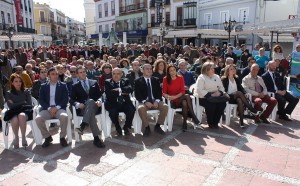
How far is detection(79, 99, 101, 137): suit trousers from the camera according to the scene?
183 inches

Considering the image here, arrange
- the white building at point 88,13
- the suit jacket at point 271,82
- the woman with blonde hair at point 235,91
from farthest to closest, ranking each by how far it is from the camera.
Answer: the white building at point 88,13 → the suit jacket at point 271,82 → the woman with blonde hair at point 235,91

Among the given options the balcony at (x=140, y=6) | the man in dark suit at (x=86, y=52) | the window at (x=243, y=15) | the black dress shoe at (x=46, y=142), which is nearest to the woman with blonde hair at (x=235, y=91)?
the black dress shoe at (x=46, y=142)

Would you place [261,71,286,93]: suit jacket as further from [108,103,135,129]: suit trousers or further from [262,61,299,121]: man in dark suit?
[108,103,135,129]: suit trousers

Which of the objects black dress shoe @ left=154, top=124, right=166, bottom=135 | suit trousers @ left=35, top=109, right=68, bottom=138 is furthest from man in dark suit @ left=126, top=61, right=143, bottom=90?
suit trousers @ left=35, top=109, right=68, bottom=138

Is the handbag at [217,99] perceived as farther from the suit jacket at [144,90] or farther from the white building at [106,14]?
the white building at [106,14]

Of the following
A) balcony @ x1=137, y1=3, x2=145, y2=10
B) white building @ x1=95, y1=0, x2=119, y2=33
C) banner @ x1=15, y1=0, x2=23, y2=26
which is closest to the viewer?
banner @ x1=15, y1=0, x2=23, y2=26

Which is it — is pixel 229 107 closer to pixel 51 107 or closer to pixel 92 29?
pixel 51 107

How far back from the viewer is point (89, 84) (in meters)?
5.24

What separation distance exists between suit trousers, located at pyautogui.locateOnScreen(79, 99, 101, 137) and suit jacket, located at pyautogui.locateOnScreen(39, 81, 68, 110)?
376mm

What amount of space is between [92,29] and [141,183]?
5363cm

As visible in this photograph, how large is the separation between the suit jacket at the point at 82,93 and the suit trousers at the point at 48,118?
430 mm

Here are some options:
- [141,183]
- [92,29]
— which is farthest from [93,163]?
[92,29]

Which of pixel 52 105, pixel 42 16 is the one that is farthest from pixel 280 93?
pixel 42 16

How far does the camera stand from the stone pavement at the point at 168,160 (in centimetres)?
347
